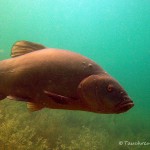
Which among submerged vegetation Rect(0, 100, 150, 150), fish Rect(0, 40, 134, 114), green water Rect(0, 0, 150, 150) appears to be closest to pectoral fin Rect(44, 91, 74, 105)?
fish Rect(0, 40, 134, 114)

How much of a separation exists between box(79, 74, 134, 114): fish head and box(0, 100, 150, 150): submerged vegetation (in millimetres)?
3772

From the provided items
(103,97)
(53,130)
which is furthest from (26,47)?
(53,130)

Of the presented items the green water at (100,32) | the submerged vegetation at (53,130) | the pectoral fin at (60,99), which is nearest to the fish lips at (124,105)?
the pectoral fin at (60,99)

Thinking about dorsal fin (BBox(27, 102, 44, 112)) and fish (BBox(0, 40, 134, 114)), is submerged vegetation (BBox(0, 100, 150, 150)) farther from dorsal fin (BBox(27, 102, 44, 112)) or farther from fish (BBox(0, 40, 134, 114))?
fish (BBox(0, 40, 134, 114))

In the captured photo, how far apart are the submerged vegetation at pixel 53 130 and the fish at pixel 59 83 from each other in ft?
10.9

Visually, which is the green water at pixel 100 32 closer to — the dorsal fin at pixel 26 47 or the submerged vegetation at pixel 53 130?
the submerged vegetation at pixel 53 130

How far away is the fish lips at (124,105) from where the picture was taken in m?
2.84

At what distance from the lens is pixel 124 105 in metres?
2.84

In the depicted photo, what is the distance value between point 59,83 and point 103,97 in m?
0.48

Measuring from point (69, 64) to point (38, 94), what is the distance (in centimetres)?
46

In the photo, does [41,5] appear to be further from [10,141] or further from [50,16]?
[10,141]

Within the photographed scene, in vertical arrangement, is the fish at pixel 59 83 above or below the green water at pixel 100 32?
above

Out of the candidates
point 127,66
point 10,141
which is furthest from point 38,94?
point 127,66

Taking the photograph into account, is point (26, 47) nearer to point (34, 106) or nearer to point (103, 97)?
point (34, 106)
